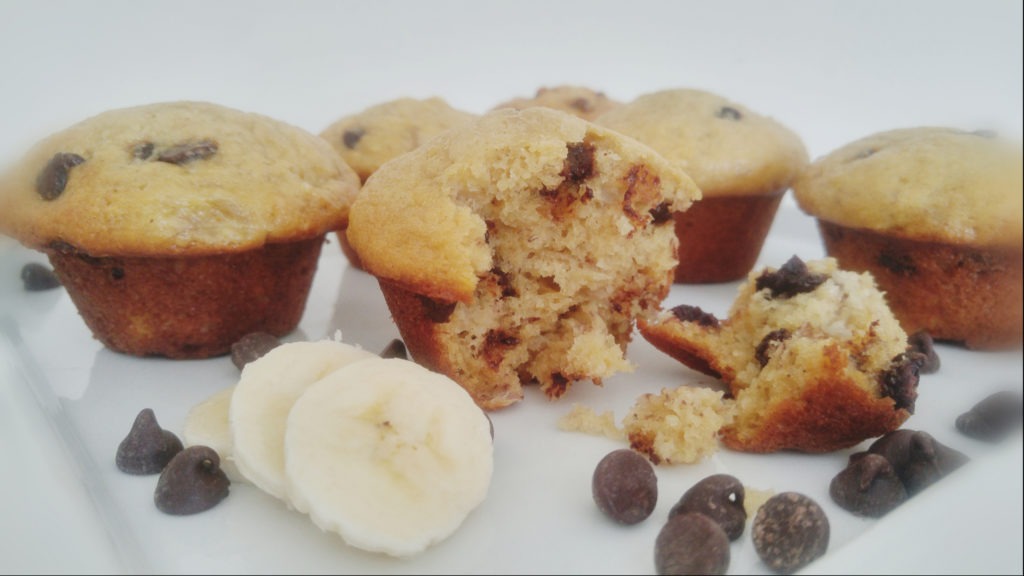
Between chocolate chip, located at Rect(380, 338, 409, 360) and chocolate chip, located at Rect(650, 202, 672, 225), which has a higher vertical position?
chocolate chip, located at Rect(650, 202, 672, 225)

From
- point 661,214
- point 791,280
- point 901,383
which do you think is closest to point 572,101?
point 661,214

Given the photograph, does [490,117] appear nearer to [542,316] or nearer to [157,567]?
[542,316]

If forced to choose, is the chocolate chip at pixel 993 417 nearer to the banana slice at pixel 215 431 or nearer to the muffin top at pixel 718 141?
the muffin top at pixel 718 141

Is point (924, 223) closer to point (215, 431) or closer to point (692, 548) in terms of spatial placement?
point (692, 548)

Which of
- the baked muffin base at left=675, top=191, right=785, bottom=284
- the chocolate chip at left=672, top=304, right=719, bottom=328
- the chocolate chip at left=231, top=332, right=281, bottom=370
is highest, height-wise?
the chocolate chip at left=672, top=304, right=719, bottom=328

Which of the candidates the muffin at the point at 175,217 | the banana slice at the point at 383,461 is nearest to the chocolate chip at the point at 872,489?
the banana slice at the point at 383,461

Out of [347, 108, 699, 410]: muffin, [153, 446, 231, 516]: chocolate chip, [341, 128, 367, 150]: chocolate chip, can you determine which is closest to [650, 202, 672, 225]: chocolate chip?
[347, 108, 699, 410]: muffin

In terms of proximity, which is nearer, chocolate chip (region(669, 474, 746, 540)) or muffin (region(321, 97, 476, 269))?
chocolate chip (region(669, 474, 746, 540))

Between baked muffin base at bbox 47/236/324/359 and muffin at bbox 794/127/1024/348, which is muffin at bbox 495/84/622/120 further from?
baked muffin base at bbox 47/236/324/359
